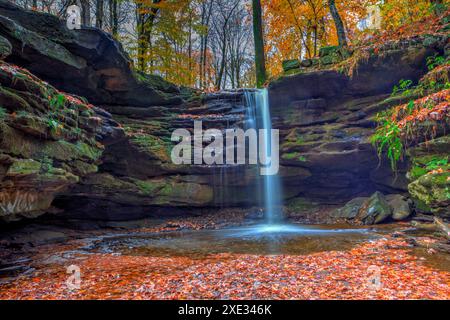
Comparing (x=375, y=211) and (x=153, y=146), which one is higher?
(x=153, y=146)

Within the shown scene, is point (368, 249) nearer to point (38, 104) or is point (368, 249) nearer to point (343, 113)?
point (343, 113)

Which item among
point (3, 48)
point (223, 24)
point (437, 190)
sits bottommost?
point (437, 190)

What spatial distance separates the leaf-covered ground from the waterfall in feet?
19.6

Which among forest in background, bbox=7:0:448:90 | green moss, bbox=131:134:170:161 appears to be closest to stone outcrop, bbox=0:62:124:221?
green moss, bbox=131:134:170:161

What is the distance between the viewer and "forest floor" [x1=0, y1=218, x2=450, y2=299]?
12.0ft

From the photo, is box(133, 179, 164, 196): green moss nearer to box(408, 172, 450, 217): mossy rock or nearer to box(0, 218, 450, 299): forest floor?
box(0, 218, 450, 299): forest floor

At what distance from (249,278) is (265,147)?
7.83m

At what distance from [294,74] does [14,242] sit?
37.0 ft

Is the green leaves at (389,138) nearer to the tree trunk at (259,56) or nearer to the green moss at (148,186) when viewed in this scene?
the tree trunk at (259,56)

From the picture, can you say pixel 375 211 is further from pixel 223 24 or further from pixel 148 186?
pixel 223 24

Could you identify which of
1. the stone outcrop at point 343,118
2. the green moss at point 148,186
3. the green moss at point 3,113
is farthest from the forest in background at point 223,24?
the green moss at point 3,113

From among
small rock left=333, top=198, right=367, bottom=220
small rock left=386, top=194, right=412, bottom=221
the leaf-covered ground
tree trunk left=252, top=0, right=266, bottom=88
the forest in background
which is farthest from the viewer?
the forest in background

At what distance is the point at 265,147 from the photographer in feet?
38.0

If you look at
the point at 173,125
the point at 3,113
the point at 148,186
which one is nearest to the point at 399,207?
the point at 148,186
